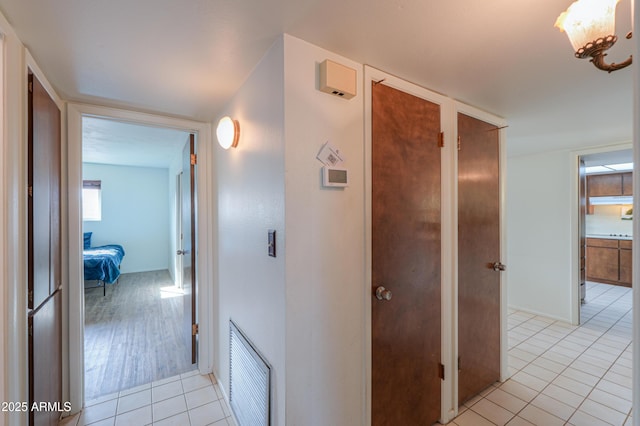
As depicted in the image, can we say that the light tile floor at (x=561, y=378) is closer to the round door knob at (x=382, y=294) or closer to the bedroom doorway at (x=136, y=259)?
the round door knob at (x=382, y=294)

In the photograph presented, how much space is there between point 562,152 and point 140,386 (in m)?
5.29

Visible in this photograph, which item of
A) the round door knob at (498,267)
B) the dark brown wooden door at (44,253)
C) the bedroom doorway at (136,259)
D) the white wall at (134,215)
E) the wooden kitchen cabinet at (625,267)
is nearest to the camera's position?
the dark brown wooden door at (44,253)

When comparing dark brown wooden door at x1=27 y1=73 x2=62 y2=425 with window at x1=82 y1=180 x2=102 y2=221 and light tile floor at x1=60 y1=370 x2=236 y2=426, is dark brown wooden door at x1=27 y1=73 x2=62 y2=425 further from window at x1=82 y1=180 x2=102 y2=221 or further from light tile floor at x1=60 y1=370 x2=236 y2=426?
window at x1=82 y1=180 x2=102 y2=221

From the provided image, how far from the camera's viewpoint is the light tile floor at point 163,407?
1.80m

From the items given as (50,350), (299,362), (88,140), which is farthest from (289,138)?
(88,140)

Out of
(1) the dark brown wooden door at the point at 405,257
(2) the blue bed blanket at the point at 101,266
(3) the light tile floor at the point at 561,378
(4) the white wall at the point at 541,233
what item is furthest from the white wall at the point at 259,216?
(4) the white wall at the point at 541,233

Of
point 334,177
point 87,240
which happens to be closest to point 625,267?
point 334,177

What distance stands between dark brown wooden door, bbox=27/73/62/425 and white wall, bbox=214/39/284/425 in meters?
0.96

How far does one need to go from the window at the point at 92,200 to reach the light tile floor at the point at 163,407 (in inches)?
187

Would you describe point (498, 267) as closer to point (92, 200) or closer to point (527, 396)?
point (527, 396)

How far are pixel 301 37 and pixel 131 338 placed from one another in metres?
3.47

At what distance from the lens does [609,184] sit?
5.30 m

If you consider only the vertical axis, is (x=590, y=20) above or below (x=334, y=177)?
above

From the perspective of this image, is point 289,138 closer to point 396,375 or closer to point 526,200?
point 396,375
